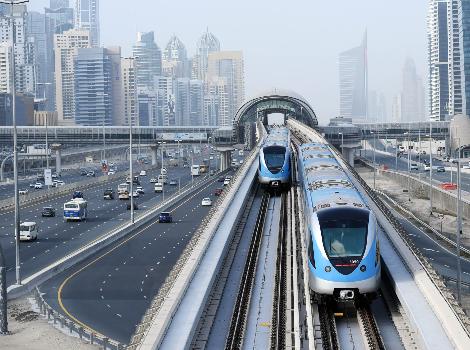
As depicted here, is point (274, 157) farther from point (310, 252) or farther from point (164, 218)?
point (164, 218)

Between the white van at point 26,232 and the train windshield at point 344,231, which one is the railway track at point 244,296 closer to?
the train windshield at point 344,231

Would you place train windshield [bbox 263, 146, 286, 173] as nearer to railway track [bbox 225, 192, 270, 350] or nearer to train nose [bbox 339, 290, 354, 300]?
railway track [bbox 225, 192, 270, 350]

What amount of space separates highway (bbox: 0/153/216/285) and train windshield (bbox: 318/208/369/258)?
880 inches

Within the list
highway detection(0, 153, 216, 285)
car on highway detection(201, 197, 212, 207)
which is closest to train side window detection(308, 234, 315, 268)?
highway detection(0, 153, 216, 285)

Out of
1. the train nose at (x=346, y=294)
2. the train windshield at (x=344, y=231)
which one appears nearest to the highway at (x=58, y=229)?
the train windshield at (x=344, y=231)

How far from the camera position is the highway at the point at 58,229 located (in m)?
49.4

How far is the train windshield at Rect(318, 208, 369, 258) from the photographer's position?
21969 millimetres

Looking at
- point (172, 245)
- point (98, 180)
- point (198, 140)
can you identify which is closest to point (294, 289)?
point (172, 245)

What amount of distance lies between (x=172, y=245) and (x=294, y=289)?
3095 cm

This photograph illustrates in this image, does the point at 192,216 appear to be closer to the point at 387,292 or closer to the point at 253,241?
the point at 253,241

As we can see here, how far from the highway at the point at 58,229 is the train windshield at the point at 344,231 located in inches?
880

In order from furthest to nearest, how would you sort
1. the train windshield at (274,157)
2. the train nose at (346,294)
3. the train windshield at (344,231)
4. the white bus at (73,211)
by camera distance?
the white bus at (73,211) → the train windshield at (274,157) → the train windshield at (344,231) → the train nose at (346,294)

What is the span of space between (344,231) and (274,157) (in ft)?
75.8

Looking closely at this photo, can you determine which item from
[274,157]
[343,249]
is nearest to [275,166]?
[274,157]
